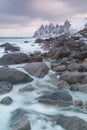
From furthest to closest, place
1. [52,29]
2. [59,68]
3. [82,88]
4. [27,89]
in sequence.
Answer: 1. [52,29]
2. [59,68]
3. [27,89]
4. [82,88]

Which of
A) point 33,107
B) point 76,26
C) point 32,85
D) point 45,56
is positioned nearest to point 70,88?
point 32,85

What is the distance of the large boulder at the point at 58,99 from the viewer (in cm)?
577

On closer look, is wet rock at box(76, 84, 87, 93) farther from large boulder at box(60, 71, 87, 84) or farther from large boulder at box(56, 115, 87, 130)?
large boulder at box(56, 115, 87, 130)

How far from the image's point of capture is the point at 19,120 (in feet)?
16.2

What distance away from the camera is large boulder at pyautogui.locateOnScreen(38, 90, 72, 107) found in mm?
5770

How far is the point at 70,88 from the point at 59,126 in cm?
216

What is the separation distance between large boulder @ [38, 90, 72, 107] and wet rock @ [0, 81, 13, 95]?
2.95ft

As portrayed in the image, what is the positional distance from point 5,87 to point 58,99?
149 cm

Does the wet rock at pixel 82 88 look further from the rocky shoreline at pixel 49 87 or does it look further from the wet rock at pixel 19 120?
the wet rock at pixel 19 120

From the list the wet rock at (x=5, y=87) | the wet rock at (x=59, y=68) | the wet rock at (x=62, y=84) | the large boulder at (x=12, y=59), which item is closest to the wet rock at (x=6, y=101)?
the wet rock at (x=5, y=87)

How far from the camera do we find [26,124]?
184 inches

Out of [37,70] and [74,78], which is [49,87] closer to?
[74,78]

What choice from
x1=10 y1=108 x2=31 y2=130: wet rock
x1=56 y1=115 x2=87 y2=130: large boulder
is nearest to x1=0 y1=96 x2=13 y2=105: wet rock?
x1=10 y1=108 x2=31 y2=130: wet rock

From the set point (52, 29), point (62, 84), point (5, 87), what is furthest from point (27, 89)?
point (52, 29)
